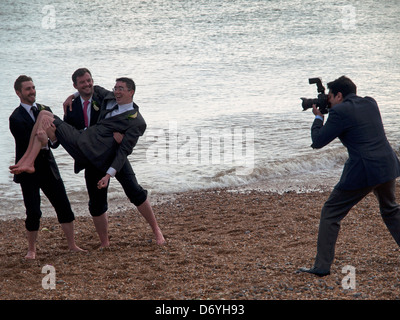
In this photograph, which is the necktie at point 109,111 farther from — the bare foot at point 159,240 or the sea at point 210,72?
the sea at point 210,72

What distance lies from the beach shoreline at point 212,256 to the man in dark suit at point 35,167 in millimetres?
470

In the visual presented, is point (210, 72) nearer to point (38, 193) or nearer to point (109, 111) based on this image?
point (109, 111)

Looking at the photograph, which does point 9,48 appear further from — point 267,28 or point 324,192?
point 324,192

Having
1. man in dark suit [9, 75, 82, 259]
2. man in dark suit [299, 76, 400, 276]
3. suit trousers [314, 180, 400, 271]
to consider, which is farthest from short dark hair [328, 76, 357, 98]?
man in dark suit [9, 75, 82, 259]

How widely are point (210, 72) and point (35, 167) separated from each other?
51.6 feet

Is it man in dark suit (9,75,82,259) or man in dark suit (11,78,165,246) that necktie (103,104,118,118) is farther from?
man in dark suit (9,75,82,259)

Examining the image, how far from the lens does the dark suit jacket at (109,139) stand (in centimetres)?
527

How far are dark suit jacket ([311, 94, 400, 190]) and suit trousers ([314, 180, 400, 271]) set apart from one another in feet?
0.30

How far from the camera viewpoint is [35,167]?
17.5 feet

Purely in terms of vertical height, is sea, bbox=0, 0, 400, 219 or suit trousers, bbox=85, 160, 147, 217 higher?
suit trousers, bbox=85, 160, 147, 217

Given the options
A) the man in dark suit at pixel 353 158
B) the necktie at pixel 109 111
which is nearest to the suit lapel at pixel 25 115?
the necktie at pixel 109 111

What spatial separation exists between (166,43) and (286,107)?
43.4ft

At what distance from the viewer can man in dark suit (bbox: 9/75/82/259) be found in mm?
5242

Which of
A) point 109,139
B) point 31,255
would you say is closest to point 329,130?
point 109,139
